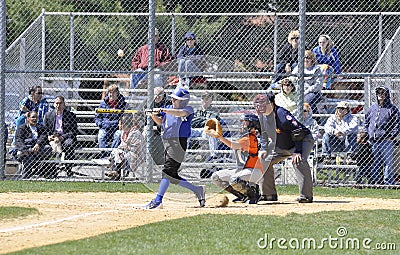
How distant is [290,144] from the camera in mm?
12516

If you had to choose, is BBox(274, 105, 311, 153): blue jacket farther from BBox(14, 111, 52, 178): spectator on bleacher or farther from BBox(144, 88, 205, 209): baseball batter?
BBox(14, 111, 52, 178): spectator on bleacher

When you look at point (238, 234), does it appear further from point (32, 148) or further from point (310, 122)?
point (32, 148)

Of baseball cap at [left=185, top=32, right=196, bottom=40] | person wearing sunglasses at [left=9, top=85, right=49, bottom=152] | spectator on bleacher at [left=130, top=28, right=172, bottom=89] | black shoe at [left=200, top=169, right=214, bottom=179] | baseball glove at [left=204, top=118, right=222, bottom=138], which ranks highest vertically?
baseball cap at [left=185, top=32, right=196, bottom=40]

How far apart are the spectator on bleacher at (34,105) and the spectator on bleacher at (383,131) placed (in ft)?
20.5

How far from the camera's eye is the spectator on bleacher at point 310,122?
14.9 metres

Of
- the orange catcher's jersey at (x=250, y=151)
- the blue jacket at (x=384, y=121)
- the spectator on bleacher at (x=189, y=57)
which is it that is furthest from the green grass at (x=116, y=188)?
the spectator on bleacher at (x=189, y=57)

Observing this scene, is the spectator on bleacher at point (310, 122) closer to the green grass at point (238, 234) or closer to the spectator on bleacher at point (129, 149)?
the spectator on bleacher at point (129, 149)

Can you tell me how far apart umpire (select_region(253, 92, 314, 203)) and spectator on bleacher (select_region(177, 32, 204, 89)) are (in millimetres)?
3376

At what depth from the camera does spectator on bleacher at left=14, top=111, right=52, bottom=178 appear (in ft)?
51.1

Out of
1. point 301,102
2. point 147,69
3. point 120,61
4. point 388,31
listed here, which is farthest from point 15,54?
point 388,31

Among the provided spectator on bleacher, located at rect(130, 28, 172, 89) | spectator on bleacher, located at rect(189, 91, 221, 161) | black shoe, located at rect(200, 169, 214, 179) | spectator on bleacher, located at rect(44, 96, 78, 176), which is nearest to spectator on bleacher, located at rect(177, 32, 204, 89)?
spectator on bleacher, located at rect(130, 28, 172, 89)

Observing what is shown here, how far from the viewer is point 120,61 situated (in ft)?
59.1

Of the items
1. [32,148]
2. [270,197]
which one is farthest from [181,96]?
[32,148]

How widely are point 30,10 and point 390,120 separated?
36.5 feet
